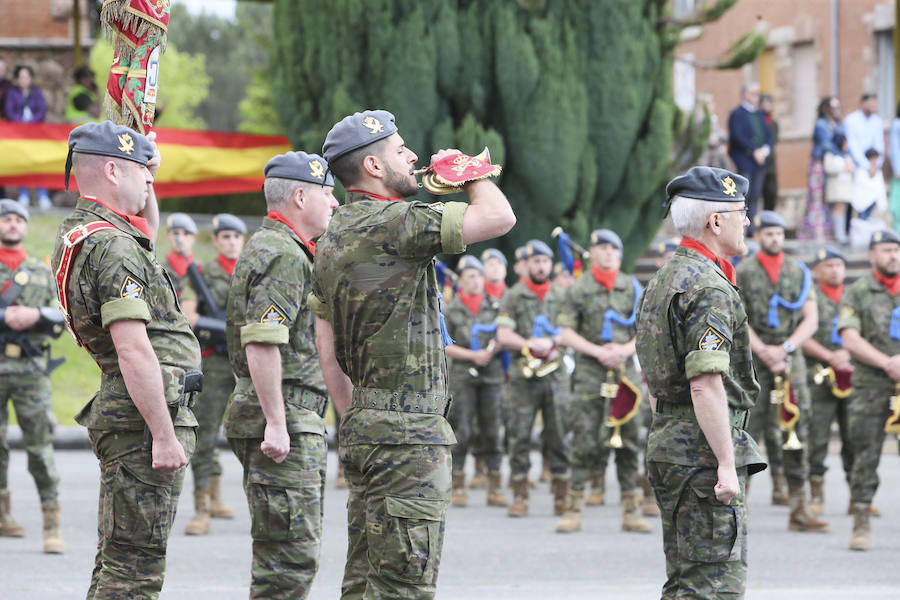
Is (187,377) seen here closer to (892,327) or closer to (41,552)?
(41,552)

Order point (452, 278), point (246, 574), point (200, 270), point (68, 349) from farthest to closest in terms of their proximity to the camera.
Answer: point (68, 349)
point (452, 278)
point (200, 270)
point (246, 574)

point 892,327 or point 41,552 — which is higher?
point 892,327

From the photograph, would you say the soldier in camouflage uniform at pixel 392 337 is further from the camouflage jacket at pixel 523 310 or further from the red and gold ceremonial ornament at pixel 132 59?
the camouflage jacket at pixel 523 310

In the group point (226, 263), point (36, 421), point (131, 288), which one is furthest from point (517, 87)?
point (131, 288)

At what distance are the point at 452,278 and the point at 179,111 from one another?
4709cm

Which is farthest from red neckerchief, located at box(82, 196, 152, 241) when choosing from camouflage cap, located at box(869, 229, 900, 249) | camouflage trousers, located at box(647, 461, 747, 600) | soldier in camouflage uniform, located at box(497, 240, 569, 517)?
soldier in camouflage uniform, located at box(497, 240, 569, 517)

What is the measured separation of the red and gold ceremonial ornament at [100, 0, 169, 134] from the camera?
Answer: 6359 millimetres

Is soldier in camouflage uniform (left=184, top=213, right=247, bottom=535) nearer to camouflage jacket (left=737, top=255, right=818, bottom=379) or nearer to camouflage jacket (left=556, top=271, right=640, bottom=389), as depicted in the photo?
camouflage jacket (left=556, top=271, right=640, bottom=389)

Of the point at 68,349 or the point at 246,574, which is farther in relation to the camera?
the point at 68,349

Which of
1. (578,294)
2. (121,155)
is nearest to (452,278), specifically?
(578,294)

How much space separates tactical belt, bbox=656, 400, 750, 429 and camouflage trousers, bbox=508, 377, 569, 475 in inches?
284

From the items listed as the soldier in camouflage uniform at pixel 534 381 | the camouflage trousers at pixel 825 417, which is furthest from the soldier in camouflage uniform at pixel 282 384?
the camouflage trousers at pixel 825 417

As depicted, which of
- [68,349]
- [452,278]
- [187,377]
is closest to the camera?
[187,377]

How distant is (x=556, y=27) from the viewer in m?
20.5
